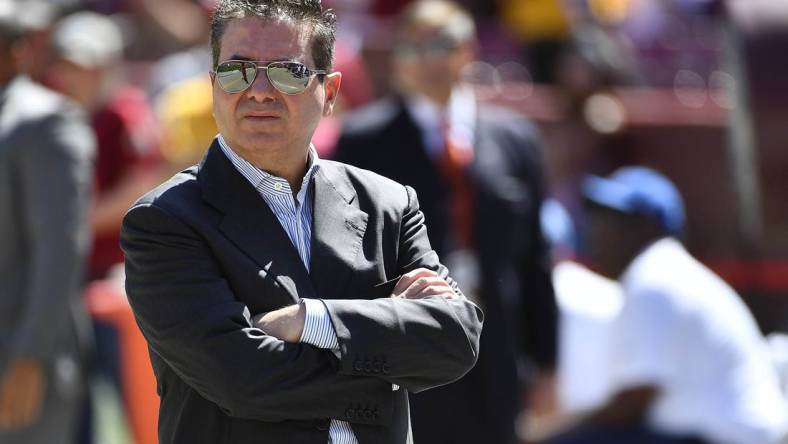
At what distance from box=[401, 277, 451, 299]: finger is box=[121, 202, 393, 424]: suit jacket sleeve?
219mm

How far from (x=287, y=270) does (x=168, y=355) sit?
28 centimetres

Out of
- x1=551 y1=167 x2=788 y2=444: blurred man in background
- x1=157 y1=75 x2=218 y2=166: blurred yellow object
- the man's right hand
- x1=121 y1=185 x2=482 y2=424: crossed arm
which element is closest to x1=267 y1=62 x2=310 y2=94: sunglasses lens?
x1=121 y1=185 x2=482 y2=424: crossed arm

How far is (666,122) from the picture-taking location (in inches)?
377

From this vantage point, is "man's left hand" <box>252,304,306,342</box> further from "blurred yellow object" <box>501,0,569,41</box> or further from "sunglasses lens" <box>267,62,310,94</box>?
"blurred yellow object" <box>501,0,569,41</box>

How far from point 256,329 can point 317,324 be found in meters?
0.12

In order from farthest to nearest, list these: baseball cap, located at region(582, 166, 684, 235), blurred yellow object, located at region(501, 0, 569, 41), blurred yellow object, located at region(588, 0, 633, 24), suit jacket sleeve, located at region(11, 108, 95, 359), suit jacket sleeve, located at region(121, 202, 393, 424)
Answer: blurred yellow object, located at region(588, 0, 633, 24)
blurred yellow object, located at region(501, 0, 569, 41)
baseball cap, located at region(582, 166, 684, 235)
suit jacket sleeve, located at region(11, 108, 95, 359)
suit jacket sleeve, located at region(121, 202, 393, 424)

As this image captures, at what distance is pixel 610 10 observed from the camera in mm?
11469

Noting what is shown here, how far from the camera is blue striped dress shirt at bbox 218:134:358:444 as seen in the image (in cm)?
282

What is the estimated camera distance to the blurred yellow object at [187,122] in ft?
23.3

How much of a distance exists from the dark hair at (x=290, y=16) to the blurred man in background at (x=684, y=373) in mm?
2542

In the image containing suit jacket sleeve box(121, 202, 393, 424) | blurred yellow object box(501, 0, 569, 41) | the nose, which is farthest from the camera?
blurred yellow object box(501, 0, 569, 41)

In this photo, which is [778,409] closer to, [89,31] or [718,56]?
[89,31]

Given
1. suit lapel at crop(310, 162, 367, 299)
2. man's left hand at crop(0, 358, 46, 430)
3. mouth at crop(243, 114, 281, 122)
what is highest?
mouth at crop(243, 114, 281, 122)

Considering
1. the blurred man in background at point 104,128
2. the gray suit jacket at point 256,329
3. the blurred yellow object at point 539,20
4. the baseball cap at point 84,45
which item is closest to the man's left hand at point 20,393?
the blurred man in background at point 104,128
